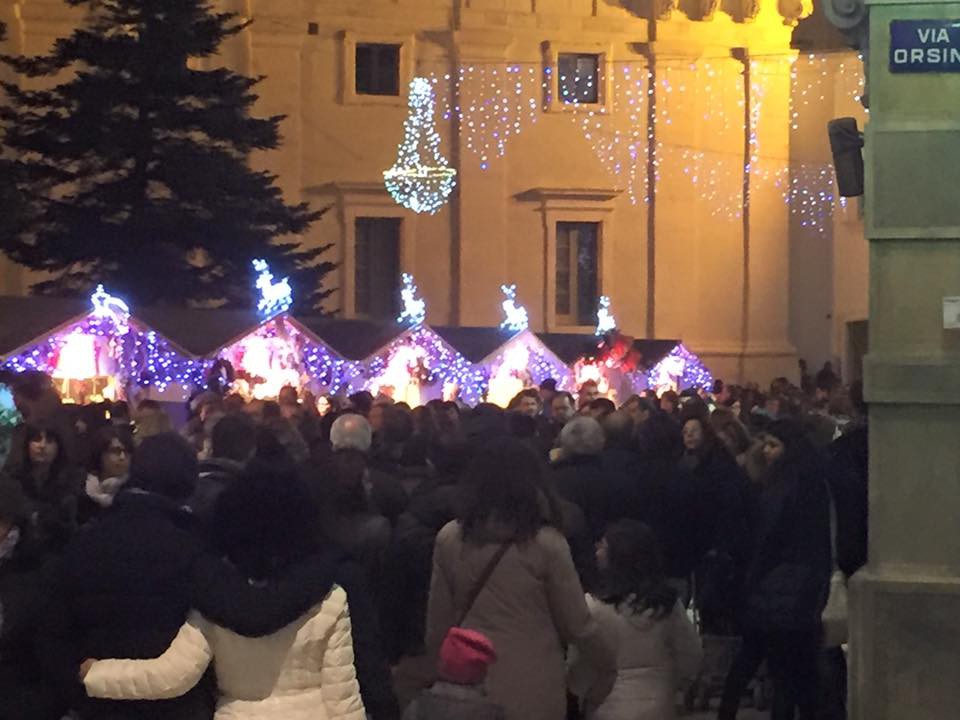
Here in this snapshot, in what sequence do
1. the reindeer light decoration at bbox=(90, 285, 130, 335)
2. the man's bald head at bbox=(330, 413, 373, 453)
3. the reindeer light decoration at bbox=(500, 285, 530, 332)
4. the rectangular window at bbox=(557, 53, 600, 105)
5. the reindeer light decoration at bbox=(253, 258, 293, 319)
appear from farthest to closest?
1. the rectangular window at bbox=(557, 53, 600, 105)
2. the reindeer light decoration at bbox=(500, 285, 530, 332)
3. the reindeer light decoration at bbox=(253, 258, 293, 319)
4. the reindeer light decoration at bbox=(90, 285, 130, 335)
5. the man's bald head at bbox=(330, 413, 373, 453)

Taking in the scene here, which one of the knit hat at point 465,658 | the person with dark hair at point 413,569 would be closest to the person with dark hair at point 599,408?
the person with dark hair at point 413,569

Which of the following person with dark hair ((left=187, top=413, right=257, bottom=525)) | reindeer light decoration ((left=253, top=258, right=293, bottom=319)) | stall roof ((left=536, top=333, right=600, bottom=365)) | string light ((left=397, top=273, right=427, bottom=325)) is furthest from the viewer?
string light ((left=397, top=273, right=427, bottom=325))

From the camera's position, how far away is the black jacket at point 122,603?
573 centimetres

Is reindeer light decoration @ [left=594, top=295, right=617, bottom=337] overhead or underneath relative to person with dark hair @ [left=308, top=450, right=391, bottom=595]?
overhead

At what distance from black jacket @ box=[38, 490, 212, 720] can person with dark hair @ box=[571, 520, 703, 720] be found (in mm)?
1843

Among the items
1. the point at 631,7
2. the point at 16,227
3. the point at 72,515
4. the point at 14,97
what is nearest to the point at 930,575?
the point at 72,515

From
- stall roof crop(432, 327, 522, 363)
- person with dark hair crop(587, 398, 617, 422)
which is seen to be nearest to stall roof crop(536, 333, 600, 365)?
stall roof crop(432, 327, 522, 363)

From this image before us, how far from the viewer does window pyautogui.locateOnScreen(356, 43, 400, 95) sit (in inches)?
1430

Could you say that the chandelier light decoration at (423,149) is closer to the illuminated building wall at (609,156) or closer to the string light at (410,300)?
the illuminated building wall at (609,156)

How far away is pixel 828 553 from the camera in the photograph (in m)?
9.23

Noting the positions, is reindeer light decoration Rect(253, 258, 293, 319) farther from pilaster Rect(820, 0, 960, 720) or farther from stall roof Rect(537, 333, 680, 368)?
pilaster Rect(820, 0, 960, 720)

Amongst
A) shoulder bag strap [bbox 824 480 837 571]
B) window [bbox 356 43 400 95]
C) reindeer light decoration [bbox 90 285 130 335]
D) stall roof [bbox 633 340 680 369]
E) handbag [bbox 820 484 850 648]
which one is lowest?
handbag [bbox 820 484 850 648]

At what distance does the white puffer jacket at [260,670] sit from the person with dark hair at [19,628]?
286mm

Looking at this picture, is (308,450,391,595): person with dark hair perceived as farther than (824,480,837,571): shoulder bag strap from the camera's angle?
No
